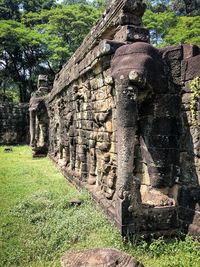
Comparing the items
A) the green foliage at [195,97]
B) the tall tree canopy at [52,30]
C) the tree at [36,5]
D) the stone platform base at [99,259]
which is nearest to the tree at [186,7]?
the tall tree canopy at [52,30]

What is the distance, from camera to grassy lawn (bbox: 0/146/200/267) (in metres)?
3.85

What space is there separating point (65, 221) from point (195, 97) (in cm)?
292

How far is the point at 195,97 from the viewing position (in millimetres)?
4164

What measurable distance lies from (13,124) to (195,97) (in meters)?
18.3

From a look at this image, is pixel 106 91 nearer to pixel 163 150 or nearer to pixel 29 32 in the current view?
pixel 163 150

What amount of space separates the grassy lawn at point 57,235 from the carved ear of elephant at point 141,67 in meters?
2.22

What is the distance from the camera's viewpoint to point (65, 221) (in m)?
4.97

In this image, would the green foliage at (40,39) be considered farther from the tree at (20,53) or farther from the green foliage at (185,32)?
the green foliage at (185,32)

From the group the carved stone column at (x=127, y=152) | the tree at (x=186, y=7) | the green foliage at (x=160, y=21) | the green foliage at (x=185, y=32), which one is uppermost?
the tree at (x=186, y=7)

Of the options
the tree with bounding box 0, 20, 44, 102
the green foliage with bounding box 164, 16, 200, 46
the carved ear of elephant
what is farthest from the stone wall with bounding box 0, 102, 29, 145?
the carved ear of elephant

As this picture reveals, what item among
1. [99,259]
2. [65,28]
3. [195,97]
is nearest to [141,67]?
[195,97]

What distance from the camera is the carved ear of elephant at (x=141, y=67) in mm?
4117

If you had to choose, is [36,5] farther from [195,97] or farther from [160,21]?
[195,97]

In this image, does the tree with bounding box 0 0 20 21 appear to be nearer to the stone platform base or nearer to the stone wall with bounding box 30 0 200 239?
the stone wall with bounding box 30 0 200 239
